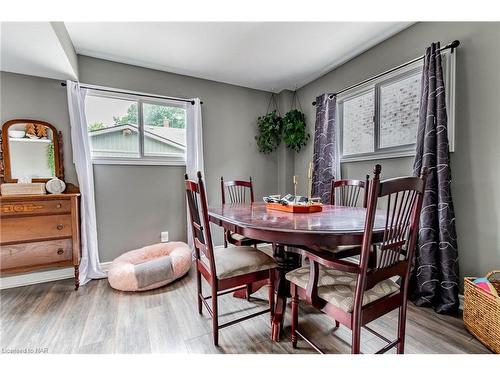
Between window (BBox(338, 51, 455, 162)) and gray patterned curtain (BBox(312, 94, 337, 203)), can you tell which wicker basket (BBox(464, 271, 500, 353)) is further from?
A: gray patterned curtain (BBox(312, 94, 337, 203))

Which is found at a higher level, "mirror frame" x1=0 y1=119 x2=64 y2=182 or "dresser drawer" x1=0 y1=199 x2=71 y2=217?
"mirror frame" x1=0 y1=119 x2=64 y2=182

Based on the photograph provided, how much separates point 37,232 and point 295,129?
10.1ft

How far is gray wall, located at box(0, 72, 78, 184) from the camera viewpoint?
225 centimetres

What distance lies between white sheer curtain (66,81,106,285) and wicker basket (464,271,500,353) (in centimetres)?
319

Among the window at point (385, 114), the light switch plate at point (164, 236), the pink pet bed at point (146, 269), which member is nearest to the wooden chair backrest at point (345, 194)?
the window at point (385, 114)

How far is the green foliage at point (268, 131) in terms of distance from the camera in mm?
3434

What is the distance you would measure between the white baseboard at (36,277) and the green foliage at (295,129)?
111 inches

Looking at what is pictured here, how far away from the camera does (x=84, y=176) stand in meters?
2.42

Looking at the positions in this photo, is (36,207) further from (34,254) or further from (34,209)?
(34,254)

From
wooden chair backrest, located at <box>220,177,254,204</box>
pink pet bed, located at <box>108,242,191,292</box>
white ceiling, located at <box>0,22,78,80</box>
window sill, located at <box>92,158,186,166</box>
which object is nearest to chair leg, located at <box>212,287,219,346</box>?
pink pet bed, located at <box>108,242,191,292</box>

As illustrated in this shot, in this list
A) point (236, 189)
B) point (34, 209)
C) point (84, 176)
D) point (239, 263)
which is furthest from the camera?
point (236, 189)

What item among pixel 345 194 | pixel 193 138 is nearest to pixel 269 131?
pixel 193 138
